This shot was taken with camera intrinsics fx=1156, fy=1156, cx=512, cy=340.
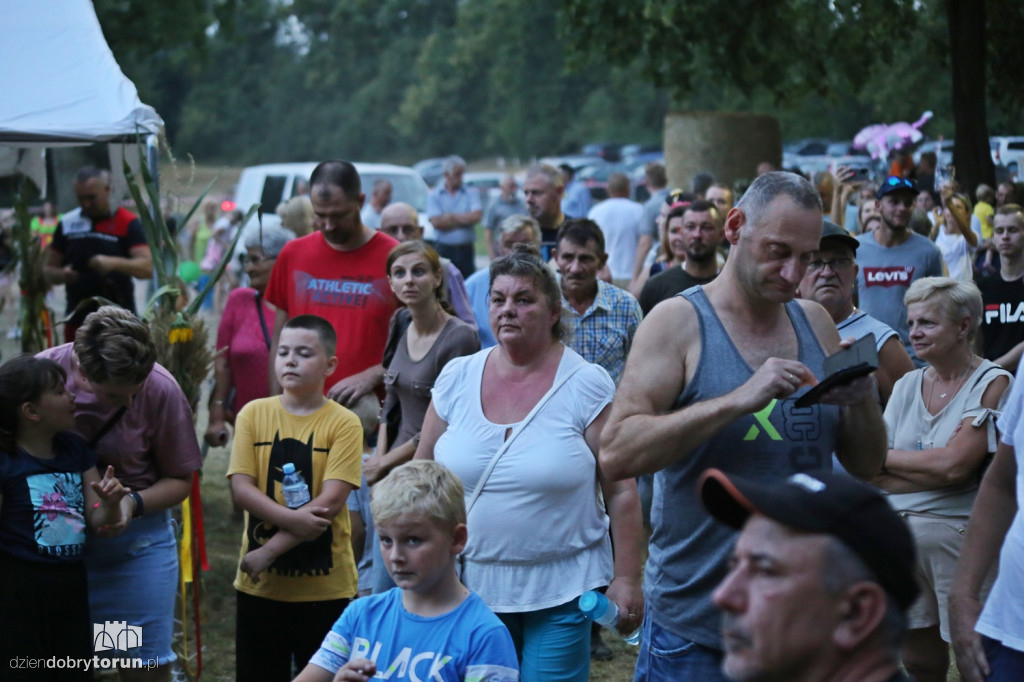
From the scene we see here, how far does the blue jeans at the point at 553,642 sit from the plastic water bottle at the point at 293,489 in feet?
3.89

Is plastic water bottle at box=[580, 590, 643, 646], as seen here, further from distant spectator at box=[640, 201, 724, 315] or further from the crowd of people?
distant spectator at box=[640, 201, 724, 315]

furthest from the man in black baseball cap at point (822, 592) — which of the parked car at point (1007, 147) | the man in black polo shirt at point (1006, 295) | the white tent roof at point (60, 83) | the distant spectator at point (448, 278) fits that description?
the parked car at point (1007, 147)

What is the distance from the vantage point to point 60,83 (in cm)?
624

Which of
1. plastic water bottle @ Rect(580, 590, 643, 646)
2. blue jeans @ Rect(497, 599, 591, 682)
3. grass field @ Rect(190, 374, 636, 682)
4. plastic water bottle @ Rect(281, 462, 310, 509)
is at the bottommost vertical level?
grass field @ Rect(190, 374, 636, 682)

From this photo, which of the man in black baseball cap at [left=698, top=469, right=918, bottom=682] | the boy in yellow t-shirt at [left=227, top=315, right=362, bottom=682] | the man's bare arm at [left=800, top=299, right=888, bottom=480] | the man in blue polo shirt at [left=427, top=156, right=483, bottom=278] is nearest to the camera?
the man in black baseball cap at [left=698, top=469, right=918, bottom=682]

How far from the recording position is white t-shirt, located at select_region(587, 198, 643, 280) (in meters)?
12.1

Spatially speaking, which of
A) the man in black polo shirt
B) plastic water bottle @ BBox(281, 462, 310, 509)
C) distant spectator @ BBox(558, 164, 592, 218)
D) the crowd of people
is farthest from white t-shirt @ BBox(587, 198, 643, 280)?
plastic water bottle @ BBox(281, 462, 310, 509)

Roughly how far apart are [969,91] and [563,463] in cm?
1351

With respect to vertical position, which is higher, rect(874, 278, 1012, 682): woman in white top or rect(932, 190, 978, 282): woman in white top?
rect(932, 190, 978, 282): woman in white top

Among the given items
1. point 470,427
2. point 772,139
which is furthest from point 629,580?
point 772,139

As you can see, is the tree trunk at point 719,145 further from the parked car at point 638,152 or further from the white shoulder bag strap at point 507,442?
the parked car at point 638,152

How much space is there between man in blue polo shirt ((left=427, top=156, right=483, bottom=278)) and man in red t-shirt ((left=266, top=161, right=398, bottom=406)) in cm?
808

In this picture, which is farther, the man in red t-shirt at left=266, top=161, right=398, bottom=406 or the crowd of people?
the man in red t-shirt at left=266, top=161, right=398, bottom=406

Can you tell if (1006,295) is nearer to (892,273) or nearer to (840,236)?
(892,273)
